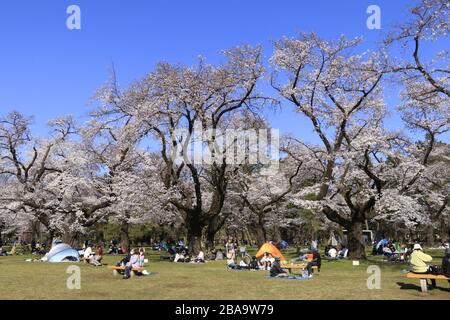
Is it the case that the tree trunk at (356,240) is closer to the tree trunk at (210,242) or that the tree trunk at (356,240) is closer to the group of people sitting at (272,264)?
the group of people sitting at (272,264)

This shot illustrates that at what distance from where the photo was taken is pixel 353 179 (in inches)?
1387

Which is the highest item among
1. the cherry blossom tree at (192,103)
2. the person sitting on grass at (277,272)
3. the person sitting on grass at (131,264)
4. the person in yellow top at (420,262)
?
the cherry blossom tree at (192,103)

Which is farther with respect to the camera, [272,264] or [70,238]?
[70,238]

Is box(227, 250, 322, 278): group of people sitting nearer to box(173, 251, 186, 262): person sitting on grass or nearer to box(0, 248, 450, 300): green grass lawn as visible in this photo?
box(0, 248, 450, 300): green grass lawn

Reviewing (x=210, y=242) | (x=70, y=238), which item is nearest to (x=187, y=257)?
(x=210, y=242)

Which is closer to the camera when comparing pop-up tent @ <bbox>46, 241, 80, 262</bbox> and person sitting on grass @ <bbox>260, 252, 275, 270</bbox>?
person sitting on grass @ <bbox>260, 252, 275, 270</bbox>

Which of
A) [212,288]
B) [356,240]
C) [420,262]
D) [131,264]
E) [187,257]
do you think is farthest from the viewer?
[187,257]

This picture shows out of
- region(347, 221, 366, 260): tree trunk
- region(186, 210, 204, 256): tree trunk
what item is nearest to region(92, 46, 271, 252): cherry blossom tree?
region(186, 210, 204, 256): tree trunk

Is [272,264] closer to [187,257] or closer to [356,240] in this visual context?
→ [356,240]

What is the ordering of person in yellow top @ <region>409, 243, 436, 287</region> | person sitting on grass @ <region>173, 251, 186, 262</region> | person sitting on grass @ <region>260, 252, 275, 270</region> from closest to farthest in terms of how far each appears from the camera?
person in yellow top @ <region>409, 243, 436, 287</region>
person sitting on grass @ <region>260, 252, 275, 270</region>
person sitting on grass @ <region>173, 251, 186, 262</region>

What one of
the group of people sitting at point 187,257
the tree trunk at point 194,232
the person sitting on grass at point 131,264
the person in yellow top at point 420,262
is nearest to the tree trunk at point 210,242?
the tree trunk at point 194,232

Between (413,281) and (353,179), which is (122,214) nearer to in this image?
(353,179)
